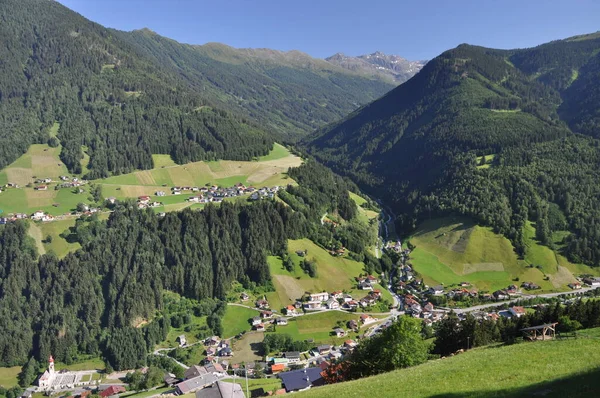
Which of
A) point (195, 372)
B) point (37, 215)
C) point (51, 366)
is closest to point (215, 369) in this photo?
point (195, 372)

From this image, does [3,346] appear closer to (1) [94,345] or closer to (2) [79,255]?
(1) [94,345]

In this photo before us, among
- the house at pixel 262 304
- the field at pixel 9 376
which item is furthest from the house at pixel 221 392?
the field at pixel 9 376

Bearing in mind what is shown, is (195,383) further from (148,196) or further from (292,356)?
(148,196)

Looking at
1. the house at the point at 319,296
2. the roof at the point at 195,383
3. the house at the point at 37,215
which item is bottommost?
the roof at the point at 195,383

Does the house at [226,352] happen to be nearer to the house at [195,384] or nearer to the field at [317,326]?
the field at [317,326]

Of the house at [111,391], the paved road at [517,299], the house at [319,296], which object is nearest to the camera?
the house at [111,391]

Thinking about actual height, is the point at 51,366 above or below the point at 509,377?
below

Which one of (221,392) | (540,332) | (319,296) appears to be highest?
(540,332)
